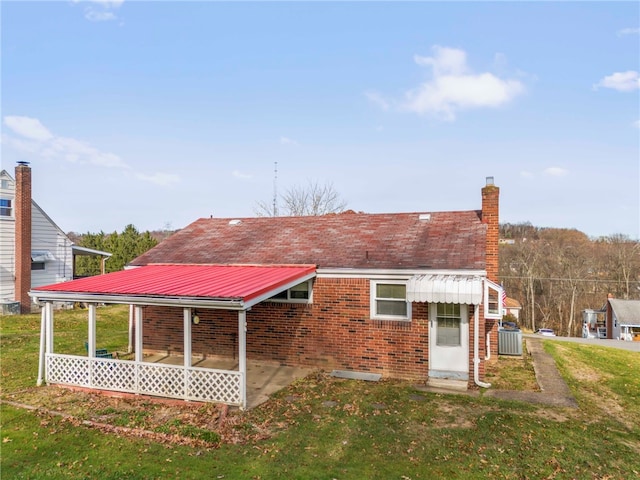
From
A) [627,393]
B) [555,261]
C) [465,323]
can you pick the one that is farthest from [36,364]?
[555,261]

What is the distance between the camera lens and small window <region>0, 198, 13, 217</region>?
26.4 m

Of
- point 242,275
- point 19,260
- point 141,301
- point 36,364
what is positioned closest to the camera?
point 141,301

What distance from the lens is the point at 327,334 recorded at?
45.6ft

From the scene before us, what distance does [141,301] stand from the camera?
36.3 ft

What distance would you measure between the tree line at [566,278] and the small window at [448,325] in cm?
5975

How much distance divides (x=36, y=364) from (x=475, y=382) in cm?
1451

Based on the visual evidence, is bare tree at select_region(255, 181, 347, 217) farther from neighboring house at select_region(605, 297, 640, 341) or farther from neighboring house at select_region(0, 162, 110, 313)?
neighboring house at select_region(605, 297, 640, 341)

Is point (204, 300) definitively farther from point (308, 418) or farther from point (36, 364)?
point (36, 364)

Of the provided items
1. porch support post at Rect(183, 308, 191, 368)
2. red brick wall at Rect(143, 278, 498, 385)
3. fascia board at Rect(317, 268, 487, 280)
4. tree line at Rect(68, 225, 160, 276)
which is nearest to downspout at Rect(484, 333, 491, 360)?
red brick wall at Rect(143, 278, 498, 385)

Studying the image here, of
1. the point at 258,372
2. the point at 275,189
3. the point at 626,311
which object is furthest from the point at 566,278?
the point at 258,372

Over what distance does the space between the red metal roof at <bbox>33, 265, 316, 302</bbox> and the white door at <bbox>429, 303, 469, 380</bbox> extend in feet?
14.0

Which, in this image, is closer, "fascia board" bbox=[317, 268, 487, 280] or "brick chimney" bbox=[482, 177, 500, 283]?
"fascia board" bbox=[317, 268, 487, 280]

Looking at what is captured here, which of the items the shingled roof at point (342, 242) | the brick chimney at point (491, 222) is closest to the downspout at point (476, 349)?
the shingled roof at point (342, 242)

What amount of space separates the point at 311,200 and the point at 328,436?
43309 mm
